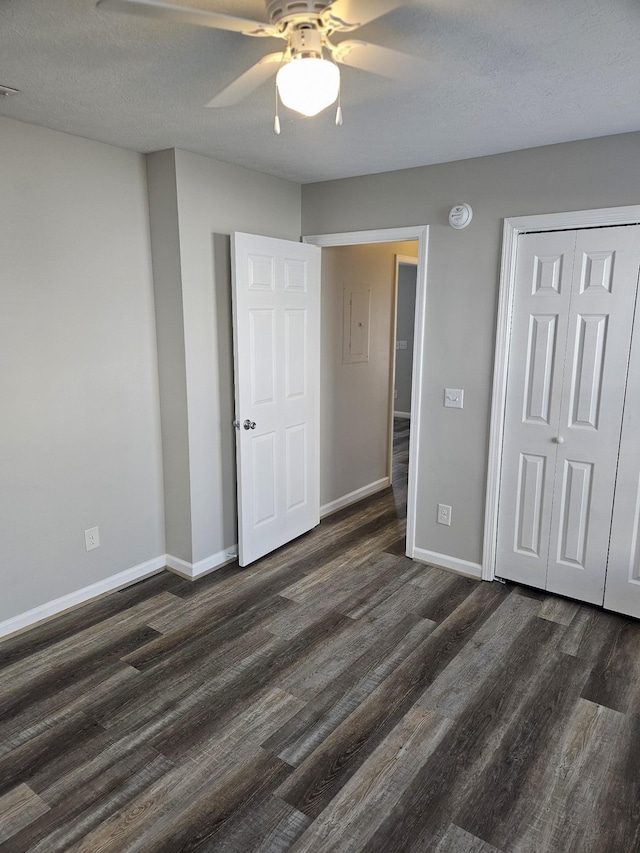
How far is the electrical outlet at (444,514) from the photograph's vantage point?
3.52 metres

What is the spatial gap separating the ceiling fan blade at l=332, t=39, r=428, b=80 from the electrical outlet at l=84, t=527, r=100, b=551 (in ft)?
8.43

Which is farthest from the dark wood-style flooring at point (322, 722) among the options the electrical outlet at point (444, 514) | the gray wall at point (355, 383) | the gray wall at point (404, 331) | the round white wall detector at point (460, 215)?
the gray wall at point (404, 331)

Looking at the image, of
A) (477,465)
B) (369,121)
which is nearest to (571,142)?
(369,121)

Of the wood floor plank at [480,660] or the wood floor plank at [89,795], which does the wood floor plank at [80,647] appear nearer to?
the wood floor plank at [89,795]

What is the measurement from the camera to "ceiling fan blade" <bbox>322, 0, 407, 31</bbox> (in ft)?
4.49

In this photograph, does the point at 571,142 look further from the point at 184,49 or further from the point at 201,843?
the point at 201,843

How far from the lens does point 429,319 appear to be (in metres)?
3.40

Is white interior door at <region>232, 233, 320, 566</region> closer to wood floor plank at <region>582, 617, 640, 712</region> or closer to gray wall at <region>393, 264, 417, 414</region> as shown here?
wood floor plank at <region>582, 617, 640, 712</region>

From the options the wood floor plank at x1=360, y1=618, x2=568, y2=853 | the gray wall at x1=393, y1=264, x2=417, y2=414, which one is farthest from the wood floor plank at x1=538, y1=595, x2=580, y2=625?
the gray wall at x1=393, y1=264, x2=417, y2=414

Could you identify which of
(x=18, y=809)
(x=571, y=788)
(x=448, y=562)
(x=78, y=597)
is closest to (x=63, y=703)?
(x=18, y=809)

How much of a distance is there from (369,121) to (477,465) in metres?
1.96

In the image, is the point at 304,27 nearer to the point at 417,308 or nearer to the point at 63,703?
the point at 417,308

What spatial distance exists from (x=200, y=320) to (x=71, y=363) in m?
0.74

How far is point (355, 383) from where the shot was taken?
182 inches
